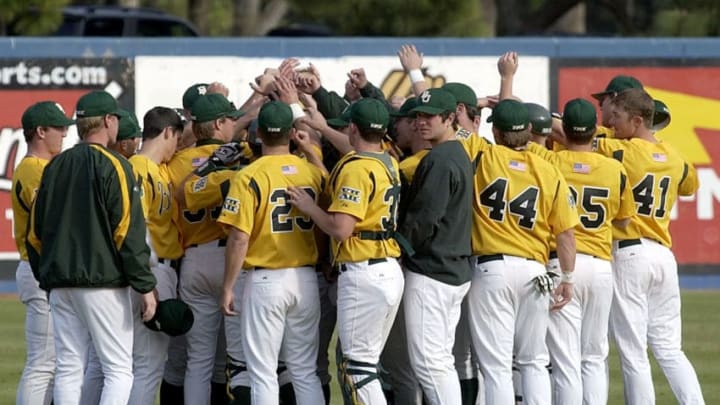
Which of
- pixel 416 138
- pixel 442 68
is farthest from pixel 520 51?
pixel 416 138

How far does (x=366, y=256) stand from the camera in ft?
27.3

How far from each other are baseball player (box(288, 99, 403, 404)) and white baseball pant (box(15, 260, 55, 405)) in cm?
175

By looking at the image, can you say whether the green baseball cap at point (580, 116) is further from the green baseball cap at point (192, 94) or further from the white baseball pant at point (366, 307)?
the green baseball cap at point (192, 94)

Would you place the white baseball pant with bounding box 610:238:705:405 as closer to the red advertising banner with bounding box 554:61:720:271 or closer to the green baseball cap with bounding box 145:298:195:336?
the green baseball cap with bounding box 145:298:195:336

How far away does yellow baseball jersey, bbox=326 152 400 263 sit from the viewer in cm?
820

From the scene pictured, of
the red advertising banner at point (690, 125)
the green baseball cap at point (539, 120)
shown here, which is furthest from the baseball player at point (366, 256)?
the red advertising banner at point (690, 125)

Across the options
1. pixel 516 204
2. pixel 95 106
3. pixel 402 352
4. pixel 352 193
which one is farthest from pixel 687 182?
pixel 95 106

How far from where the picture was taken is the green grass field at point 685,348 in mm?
10781

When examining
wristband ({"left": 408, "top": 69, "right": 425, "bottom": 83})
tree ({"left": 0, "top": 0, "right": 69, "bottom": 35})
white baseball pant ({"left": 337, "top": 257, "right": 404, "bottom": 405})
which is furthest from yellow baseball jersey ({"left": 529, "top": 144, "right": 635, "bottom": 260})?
tree ({"left": 0, "top": 0, "right": 69, "bottom": 35})

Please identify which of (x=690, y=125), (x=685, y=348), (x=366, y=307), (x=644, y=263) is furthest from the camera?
(x=690, y=125)

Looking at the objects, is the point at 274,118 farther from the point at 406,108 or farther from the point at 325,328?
the point at 325,328

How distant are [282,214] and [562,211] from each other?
1674 mm

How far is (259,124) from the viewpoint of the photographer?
27.6 ft

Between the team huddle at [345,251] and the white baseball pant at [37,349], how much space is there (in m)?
0.01
